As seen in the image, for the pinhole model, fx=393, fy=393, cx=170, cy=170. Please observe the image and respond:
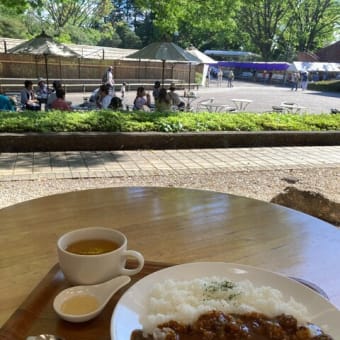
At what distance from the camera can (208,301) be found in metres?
1.00

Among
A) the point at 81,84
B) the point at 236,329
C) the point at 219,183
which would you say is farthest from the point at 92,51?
the point at 236,329

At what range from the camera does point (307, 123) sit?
28.4 ft

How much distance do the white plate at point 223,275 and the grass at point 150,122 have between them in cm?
594

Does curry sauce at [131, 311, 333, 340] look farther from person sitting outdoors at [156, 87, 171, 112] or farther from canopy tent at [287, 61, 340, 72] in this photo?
canopy tent at [287, 61, 340, 72]

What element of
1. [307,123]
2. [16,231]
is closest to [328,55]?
[307,123]

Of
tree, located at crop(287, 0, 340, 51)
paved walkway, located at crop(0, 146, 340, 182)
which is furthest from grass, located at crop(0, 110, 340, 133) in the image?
tree, located at crop(287, 0, 340, 51)

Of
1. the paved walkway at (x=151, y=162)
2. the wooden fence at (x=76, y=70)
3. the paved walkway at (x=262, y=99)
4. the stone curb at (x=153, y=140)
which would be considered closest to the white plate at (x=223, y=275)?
the paved walkway at (x=151, y=162)

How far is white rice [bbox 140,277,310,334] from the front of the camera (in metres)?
0.96

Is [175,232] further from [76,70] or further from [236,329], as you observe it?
[76,70]

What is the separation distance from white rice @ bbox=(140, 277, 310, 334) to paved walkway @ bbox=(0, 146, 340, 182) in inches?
168

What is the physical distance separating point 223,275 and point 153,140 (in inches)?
232

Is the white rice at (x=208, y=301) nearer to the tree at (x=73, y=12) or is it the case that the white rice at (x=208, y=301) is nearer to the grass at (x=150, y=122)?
the grass at (x=150, y=122)

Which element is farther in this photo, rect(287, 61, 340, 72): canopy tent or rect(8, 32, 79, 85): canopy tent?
rect(287, 61, 340, 72): canopy tent

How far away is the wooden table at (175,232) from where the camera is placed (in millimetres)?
1303
